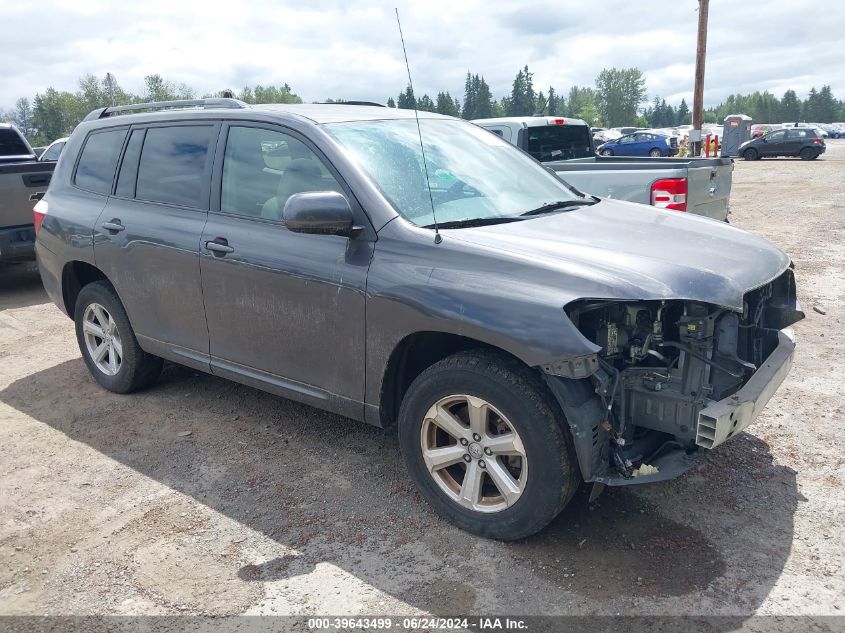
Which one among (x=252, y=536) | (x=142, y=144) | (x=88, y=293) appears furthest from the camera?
(x=88, y=293)

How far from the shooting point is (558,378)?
9.78ft

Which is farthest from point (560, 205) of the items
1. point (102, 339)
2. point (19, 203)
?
point (19, 203)

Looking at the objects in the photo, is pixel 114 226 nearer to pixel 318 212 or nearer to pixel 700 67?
pixel 318 212

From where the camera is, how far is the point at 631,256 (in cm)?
314

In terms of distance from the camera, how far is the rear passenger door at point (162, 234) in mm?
4316

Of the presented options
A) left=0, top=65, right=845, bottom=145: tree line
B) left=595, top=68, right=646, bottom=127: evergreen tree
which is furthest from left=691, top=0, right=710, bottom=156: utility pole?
left=595, top=68, right=646, bottom=127: evergreen tree

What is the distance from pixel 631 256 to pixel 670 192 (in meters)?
3.89

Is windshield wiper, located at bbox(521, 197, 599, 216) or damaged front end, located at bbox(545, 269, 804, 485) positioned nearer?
damaged front end, located at bbox(545, 269, 804, 485)

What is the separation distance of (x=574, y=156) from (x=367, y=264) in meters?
6.73

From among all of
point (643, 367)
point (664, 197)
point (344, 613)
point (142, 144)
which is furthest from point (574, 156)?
point (344, 613)

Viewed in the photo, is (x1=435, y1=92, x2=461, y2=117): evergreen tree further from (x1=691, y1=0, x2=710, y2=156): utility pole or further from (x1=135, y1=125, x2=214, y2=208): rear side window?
(x1=691, y1=0, x2=710, y2=156): utility pole

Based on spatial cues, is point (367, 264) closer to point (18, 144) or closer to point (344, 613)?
point (344, 613)

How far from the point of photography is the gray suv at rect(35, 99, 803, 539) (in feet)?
9.84

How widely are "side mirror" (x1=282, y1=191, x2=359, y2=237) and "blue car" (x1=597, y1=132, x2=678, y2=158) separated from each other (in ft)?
111
